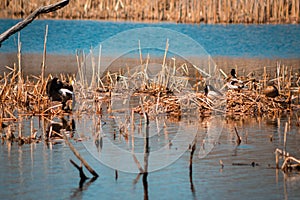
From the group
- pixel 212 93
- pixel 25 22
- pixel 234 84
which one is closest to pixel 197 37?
pixel 234 84

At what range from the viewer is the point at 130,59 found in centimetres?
1953

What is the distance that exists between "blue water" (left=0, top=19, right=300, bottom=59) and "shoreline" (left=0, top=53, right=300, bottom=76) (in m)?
1.03

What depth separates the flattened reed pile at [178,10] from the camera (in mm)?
24469

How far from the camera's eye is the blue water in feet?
70.8

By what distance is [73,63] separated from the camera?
17906mm

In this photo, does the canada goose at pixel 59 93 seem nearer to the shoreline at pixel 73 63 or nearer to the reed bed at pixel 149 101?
the reed bed at pixel 149 101

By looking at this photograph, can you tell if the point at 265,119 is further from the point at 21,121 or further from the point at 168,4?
the point at 168,4

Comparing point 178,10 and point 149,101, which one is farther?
point 178,10

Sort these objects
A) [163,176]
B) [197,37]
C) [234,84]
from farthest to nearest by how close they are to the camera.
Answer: [197,37] < [234,84] < [163,176]

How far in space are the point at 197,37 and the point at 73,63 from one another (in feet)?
19.7

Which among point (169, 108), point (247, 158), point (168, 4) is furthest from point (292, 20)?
point (247, 158)

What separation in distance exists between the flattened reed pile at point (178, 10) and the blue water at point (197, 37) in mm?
346

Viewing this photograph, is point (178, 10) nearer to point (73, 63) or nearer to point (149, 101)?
point (73, 63)

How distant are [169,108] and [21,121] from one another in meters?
1.95
